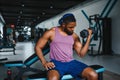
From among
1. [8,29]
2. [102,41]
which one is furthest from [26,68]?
[8,29]

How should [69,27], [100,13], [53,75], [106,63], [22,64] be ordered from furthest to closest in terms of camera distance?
[100,13] → [106,63] → [22,64] → [69,27] → [53,75]

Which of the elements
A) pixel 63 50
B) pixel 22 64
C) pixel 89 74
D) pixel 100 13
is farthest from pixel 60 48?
pixel 100 13

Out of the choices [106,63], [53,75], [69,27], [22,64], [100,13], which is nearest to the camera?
[53,75]

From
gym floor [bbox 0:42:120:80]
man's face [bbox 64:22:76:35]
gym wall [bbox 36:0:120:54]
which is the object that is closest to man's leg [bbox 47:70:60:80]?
man's face [bbox 64:22:76:35]

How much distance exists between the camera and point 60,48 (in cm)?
194

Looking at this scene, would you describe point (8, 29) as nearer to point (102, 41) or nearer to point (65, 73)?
point (102, 41)

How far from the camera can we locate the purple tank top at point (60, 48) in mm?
1948

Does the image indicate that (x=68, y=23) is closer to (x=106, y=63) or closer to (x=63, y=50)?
(x=63, y=50)

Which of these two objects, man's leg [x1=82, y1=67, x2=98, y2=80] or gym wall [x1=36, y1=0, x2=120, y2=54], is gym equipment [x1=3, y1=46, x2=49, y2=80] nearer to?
man's leg [x1=82, y1=67, x2=98, y2=80]

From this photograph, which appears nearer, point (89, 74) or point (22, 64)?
point (89, 74)

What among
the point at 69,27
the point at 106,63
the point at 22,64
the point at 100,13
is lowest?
the point at 106,63

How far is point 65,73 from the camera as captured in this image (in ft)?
6.44

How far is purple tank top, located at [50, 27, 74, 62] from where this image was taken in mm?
1948

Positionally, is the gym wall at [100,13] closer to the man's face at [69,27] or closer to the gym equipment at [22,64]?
the gym equipment at [22,64]
